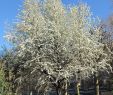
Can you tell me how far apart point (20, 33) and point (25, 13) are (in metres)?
2.09

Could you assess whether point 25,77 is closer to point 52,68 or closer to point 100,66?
point 52,68

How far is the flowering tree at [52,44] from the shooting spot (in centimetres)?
3428

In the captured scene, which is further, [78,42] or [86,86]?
[86,86]

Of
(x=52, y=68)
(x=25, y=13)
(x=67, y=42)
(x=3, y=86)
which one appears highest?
(x=25, y=13)

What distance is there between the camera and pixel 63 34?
34.7 metres

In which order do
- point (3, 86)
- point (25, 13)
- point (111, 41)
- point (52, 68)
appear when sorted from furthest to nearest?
point (111, 41)
point (25, 13)
point (52, 68)
point (3, 86)

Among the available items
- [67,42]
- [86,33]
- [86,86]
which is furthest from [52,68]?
[86,86]

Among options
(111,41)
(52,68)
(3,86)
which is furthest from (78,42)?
(3,86)

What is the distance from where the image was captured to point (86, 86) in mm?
100500

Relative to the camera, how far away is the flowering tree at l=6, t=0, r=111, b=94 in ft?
112

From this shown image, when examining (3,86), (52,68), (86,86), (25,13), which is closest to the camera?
(3,86)

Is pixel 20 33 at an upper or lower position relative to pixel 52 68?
upper

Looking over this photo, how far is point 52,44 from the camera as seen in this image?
3459 cm

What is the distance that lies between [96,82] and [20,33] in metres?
13.8
